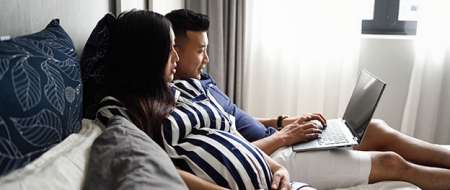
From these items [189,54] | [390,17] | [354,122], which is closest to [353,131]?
[354,122]

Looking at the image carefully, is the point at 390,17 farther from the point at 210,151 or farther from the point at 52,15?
the point at 52,15

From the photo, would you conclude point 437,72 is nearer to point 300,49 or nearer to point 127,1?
point 300,49

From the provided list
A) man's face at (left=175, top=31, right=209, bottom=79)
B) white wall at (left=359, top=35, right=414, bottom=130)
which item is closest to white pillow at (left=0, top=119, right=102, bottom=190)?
man's face at (left=175, top=31, right=209, bottom=79)

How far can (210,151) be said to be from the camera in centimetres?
114

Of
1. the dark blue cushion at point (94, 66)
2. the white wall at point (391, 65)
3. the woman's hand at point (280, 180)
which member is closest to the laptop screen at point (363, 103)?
the woman's hand at point (280, 180)

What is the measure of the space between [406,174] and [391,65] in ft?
3.97

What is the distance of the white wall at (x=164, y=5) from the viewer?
6.04 ft

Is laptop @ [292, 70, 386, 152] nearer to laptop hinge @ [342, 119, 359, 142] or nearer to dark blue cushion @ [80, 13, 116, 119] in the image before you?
laptop hinge @ [342, 119, 359, 142]

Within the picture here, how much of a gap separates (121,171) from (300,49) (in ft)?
6.14

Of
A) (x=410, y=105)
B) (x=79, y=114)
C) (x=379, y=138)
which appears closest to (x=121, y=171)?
(x=79, y=114)

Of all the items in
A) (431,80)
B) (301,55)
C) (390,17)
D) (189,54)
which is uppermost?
(390,17)

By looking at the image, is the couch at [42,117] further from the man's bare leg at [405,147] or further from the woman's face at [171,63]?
the man's bare leg at [405,147]

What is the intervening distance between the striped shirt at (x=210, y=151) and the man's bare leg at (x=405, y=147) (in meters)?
0.64

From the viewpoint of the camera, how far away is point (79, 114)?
3.17 ft
